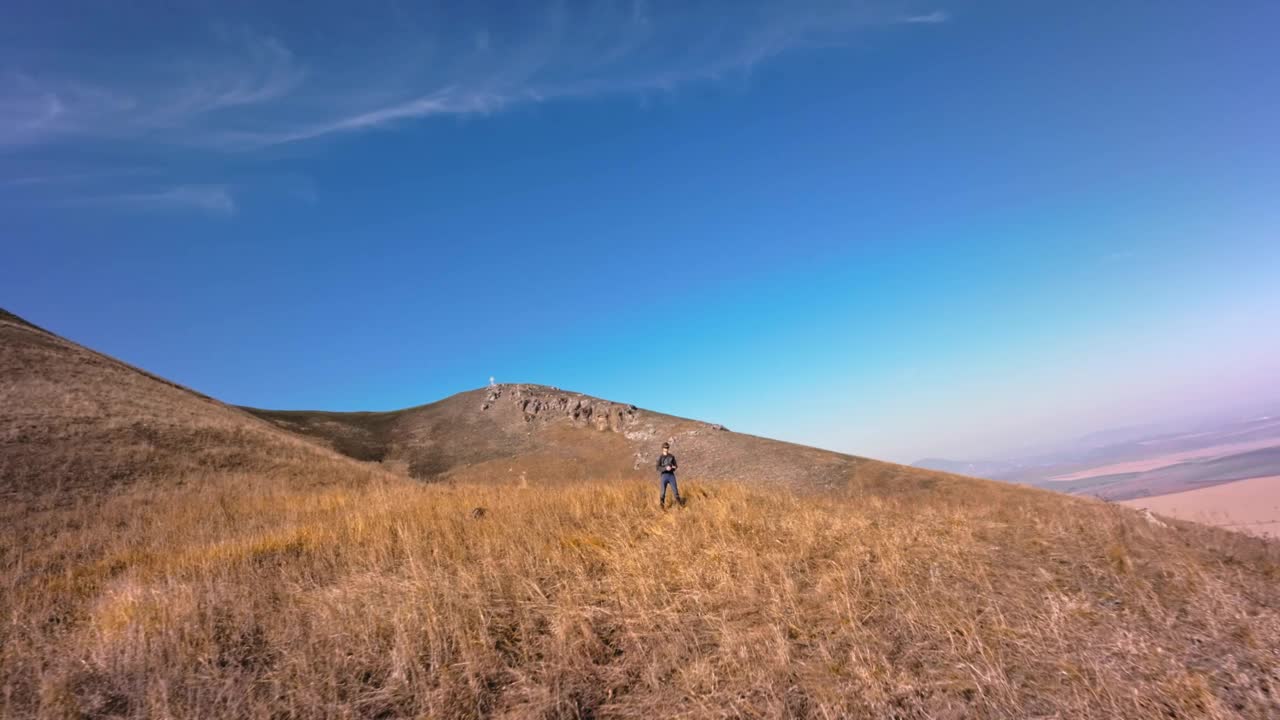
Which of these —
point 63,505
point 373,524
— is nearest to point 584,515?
point 373,524

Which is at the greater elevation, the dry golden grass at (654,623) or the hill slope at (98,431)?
the hill slope at (98,431)

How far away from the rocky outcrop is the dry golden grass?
3823 cm

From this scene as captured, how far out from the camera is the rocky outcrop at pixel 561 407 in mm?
47031

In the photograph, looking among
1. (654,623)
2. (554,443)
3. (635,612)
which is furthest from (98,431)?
(554,443)

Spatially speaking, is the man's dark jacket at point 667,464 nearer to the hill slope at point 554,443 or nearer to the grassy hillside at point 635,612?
the grassy hillside at point 635,612

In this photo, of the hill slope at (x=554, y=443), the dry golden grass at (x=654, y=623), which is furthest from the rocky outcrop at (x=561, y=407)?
the dry golden grass at (x=654, y=623)

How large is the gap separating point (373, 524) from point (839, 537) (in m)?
7.88

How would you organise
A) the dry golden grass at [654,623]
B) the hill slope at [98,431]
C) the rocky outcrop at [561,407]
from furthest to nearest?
the rocky outcrop at [561,407]
the hill slope at [98,431]
the dry golden grass at [654,623]

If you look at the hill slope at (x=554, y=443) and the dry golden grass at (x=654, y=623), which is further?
the hill slope at (x=554, y=443)

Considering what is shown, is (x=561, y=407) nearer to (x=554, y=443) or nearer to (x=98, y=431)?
(x=554, y=443)

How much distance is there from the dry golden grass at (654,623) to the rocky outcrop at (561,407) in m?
38.2

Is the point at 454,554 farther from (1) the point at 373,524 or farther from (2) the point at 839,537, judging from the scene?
(2) the point at 839,537

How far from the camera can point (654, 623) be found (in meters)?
4.96

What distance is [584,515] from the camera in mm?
9688
